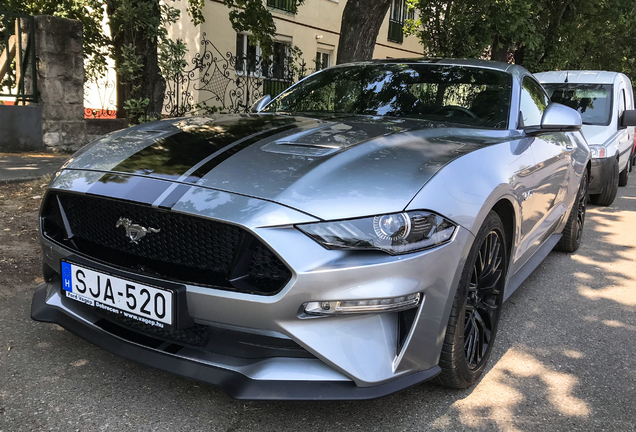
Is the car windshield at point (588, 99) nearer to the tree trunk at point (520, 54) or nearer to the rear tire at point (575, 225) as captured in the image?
the rear tire at point (575, 225)

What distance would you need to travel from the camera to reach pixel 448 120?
10.4 feet

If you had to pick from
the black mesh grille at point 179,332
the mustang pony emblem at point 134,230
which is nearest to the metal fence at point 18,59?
the mustang pony emblem at point 134,230

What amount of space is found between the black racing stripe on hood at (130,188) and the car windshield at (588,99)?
6886mm

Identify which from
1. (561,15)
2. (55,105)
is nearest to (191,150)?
(55,105)

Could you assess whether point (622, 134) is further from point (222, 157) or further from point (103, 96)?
point (103, 96)

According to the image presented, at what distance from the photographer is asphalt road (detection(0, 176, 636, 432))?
212cm

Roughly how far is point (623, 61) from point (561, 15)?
9.66 metres

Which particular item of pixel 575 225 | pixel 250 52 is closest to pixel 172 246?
pixel 575 225

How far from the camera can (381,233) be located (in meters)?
1.88

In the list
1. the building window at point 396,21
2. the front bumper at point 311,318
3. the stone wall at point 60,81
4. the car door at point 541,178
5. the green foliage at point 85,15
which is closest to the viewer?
the front bumper at point 311,318

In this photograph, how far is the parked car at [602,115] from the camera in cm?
689

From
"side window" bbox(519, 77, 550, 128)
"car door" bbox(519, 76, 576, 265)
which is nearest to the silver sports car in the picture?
"car door" bbox(519, 76, 576, 265)

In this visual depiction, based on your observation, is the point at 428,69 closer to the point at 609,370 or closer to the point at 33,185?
the point at 609,370

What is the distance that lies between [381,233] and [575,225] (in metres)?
3.58
